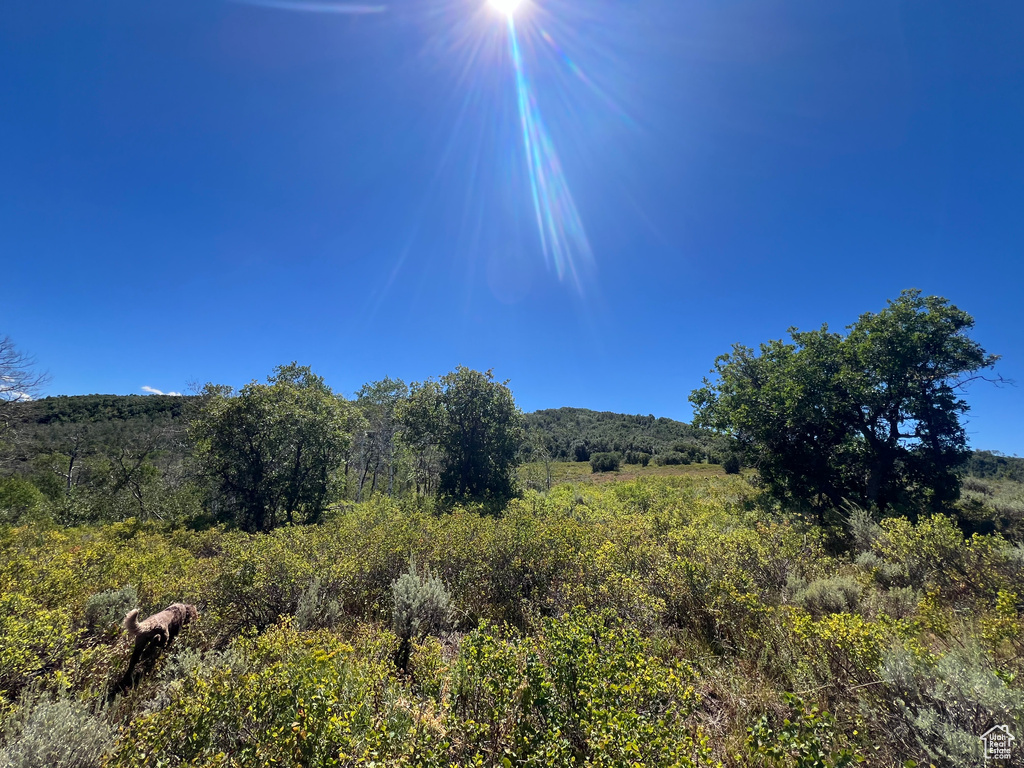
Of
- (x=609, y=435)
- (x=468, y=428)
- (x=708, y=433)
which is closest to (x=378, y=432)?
(x=468, y=428)

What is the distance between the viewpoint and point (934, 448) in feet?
36.7

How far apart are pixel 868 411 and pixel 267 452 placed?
22.0m

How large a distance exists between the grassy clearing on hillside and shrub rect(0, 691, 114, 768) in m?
0.02

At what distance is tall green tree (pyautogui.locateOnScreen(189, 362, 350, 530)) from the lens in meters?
Answer: 13.4

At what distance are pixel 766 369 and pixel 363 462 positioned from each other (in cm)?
2691

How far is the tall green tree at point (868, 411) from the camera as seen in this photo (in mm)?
11000

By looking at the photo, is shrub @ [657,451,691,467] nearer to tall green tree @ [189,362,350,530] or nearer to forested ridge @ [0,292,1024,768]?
forested ridge @ [0,292,1024,768]

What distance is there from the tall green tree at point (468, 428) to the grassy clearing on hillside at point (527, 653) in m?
10.3

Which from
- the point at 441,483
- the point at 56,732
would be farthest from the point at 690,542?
the point at 441,483

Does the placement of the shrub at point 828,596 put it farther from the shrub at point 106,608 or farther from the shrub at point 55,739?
the shrub at point 106,608

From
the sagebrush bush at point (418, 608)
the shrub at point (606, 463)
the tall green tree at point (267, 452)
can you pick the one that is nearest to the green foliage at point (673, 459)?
the shrub at point (606, 463)

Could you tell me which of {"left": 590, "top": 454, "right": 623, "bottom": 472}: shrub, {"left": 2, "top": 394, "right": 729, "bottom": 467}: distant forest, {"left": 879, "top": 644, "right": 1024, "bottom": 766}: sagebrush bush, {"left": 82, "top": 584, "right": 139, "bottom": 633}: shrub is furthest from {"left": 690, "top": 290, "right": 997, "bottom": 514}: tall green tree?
{"left": 590, "top": 454, "right": 623, "bottom": 472}: shrub

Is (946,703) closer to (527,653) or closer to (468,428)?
(527,653)

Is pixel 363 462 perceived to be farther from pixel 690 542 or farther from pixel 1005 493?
pixel 1005 493
